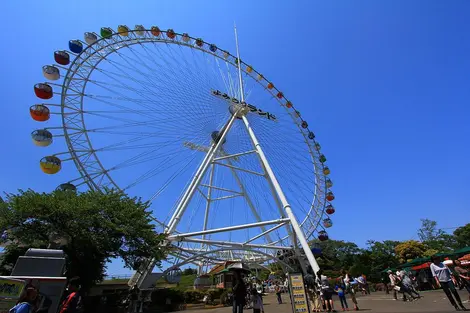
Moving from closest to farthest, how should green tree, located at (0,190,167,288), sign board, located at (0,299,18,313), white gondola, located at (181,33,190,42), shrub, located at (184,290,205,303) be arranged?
sign board, located at (0,299,18,313) < green tree, located at (0,190,167,288) < shrub, located at (184,290,205,303) < white gondola, located at (181,33,190,42)

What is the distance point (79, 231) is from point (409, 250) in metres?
47.3

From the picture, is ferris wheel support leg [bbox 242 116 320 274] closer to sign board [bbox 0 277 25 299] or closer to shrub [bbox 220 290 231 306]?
shrub [bbox 220 290 231 306]

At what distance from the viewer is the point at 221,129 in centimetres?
2741

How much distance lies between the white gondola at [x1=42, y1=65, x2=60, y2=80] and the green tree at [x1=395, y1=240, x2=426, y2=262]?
1949 inches

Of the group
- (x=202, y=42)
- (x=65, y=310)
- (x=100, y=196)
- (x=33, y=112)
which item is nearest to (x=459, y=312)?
(x=65, y=310)

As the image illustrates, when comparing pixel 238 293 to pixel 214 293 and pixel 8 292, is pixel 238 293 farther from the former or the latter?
pixel 214 293

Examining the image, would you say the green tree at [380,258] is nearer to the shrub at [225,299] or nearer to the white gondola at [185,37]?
the shrub at [225,299]

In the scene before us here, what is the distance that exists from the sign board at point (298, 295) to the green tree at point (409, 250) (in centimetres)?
4439

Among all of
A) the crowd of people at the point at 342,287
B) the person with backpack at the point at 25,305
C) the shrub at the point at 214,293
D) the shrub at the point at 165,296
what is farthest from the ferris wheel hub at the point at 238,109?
the person with backpack at the point at 25,305

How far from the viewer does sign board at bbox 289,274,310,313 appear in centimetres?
963

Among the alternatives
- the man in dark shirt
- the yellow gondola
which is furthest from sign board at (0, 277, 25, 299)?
the yellow gondola

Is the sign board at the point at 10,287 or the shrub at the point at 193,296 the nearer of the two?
the sign board at the point at 10,287

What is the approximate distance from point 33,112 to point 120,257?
10407 mm

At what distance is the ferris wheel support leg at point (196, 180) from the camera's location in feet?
72.7
